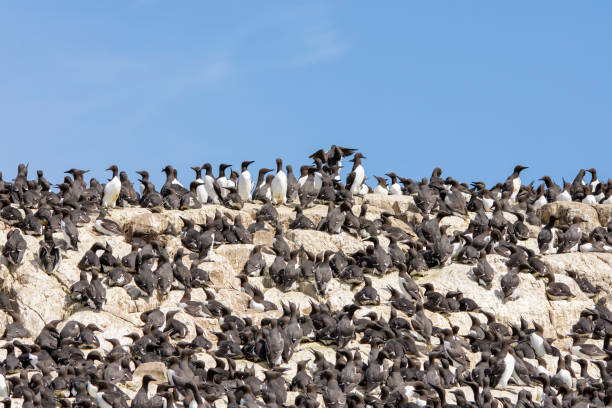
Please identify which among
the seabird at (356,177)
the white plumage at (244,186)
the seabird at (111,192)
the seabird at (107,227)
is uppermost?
the seabird at (356,177)

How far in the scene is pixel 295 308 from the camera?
78.4 feet

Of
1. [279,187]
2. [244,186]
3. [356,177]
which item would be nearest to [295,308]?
[279,187]

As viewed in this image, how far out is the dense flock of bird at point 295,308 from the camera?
20.9 meters

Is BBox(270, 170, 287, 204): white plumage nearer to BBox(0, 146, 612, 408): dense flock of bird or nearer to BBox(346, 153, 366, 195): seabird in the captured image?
BBox(0, 146, 612, 408): dense flock of bird

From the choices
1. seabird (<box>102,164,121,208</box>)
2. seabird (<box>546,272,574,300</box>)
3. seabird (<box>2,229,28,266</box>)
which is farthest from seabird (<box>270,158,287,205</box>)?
seabird (<box>2,229,28,266</box>)

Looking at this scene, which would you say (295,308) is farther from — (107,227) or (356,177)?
(356,177)

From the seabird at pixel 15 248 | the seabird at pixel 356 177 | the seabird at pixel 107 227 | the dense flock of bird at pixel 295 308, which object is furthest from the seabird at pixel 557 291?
the seabird at pixel 15 248

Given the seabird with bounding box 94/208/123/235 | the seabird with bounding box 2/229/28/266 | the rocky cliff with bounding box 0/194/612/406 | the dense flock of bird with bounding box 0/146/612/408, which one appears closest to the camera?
the dense flock of bird with bounding box 0/146/612/408

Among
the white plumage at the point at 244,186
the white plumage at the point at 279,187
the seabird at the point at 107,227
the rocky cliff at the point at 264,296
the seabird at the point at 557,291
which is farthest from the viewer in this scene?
the white plumage at the point at 244,186

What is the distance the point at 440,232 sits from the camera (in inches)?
1165

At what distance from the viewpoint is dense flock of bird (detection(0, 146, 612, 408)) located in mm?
20906

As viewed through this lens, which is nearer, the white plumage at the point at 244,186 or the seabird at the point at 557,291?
the seabird at the point at 557,291

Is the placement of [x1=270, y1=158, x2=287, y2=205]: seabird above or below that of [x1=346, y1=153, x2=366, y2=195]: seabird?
below

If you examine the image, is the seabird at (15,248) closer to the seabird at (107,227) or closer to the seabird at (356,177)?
the seabird at (107,227)
